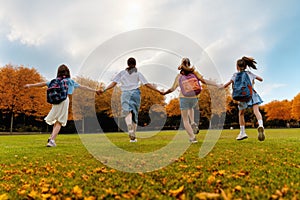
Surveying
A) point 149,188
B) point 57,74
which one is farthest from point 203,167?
point 57,74

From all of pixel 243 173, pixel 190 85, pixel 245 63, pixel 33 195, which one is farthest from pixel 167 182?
pixel 245 63

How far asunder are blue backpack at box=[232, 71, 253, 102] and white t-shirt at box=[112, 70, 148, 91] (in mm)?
2652

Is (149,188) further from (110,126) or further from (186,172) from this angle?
(110,126)

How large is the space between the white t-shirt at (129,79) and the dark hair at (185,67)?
1.36 m

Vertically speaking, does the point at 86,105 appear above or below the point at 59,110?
above

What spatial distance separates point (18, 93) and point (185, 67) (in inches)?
1238

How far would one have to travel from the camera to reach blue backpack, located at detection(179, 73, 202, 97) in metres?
7.06

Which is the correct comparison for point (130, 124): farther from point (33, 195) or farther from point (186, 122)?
point (33, 195)

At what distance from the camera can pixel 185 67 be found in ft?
23.6

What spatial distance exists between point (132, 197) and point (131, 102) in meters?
5.81

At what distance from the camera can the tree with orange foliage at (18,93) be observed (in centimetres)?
3288

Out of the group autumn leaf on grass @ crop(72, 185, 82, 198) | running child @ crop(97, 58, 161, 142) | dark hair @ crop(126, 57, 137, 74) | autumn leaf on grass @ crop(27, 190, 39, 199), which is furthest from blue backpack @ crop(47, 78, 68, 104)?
autumn leaf on grass @ crop(72, 185, 82, 198)

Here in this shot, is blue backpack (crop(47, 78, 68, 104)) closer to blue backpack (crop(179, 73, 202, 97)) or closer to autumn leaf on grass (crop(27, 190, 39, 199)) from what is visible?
blue backpack (crop(179, 73, 202, 97))

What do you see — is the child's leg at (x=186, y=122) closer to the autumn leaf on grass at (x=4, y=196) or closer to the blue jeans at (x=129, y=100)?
the blue jeans at (x=129, y=100)
